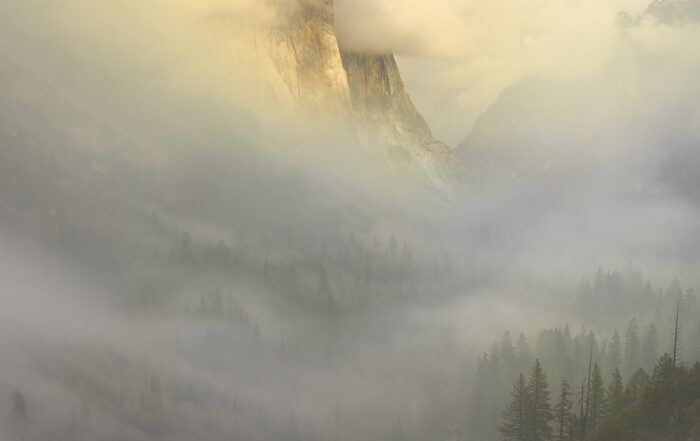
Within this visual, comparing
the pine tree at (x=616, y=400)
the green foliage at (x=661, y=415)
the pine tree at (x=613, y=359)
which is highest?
the pine tree at (x=613, y=359)

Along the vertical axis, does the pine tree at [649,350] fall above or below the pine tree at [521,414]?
above

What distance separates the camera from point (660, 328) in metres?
158

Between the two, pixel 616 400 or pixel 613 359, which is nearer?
pixel 616 400

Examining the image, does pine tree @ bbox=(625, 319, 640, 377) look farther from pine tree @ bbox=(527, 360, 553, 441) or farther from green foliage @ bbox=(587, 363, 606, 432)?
pine tree @ bbox=(527, 360, 553, 441)

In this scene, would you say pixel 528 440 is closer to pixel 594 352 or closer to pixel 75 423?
pixel 594 352

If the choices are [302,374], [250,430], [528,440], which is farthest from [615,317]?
[528,440]

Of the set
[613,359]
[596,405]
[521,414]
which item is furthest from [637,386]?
[613,359]

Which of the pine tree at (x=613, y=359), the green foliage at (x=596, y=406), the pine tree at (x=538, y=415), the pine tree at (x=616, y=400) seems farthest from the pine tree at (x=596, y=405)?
the pine tree at (x=613, y=359)

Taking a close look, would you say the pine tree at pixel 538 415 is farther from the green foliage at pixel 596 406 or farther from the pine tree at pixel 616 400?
the pine tree at pixel 616 400

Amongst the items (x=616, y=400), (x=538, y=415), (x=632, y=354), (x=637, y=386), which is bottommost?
(x=538, y=415)

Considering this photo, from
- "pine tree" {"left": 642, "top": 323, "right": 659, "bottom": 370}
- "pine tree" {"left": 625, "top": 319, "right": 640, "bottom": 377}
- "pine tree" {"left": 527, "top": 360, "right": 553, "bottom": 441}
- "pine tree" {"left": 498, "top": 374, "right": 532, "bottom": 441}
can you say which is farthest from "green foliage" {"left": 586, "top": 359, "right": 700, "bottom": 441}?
"pine tree" {"left": 625, "top": 319, "right": 640, "bottom": 377}

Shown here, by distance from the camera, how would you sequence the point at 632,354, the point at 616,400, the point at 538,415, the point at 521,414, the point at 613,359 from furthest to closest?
the point at 613,359
the point at 632,354
the point at 521,414
the point at 616,400
the point at 538,415

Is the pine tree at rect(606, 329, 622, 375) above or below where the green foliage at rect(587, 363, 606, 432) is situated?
above

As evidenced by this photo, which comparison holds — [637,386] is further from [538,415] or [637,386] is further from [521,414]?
[521,414]
